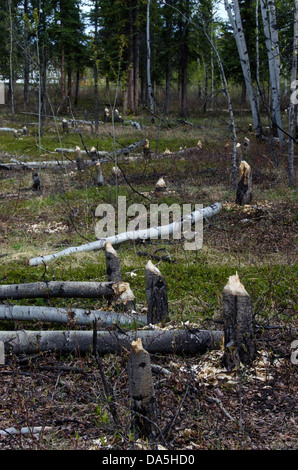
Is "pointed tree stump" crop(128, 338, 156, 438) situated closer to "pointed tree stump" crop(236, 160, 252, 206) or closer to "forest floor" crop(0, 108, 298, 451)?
"forest floor" crop(0, 108, 298, 451)

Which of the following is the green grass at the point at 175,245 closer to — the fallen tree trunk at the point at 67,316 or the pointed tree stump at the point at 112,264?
the pointed tree stump at the point at 112,264

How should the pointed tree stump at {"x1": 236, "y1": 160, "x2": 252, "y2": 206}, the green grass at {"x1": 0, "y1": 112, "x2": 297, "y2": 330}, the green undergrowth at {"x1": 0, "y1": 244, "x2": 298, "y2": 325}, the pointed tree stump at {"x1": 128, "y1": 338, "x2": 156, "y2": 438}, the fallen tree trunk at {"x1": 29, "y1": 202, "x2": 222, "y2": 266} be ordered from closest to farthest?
the pointed tree stump at {"x1": 128, "y1": 338, "x2": 156, "y2": 438}, the green undergrowth at {"x1": 0, "y1": 244, "x2": 298, "y2": 325}, the green grass at {"x1": 0, "y1": 112, "x2": 297, "y2": 330}, the fallen tree trunk at {"x1": 29, "y1": 202, "x2": 222, "y2": 266}, the pointed tree stump at {"x1": 236, "y1": 160, "x2": 252, "y2": 206}

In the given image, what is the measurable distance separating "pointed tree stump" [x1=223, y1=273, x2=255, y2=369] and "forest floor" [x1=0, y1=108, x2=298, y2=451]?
13cm

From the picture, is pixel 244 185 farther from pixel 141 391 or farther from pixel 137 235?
pixel 141 391

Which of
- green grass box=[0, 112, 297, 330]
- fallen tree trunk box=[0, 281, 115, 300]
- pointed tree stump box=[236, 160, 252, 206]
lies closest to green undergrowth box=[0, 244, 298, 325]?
green grass box=[0, 112, 297, 330]

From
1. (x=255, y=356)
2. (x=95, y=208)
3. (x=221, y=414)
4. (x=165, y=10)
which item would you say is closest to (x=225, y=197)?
(x=95, y=208)

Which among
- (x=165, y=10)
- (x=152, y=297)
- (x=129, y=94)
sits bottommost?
(x=152, y=297)

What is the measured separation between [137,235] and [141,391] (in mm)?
5564

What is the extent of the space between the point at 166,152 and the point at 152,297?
1201 cm

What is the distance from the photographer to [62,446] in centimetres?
325

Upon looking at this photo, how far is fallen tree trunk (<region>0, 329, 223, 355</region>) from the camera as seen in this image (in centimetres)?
452

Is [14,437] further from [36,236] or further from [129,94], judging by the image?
[129,94]

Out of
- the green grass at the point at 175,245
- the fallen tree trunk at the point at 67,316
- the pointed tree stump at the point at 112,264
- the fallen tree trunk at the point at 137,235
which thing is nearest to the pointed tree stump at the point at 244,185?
the green grass at the point at 175,245

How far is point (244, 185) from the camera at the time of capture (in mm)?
9750
